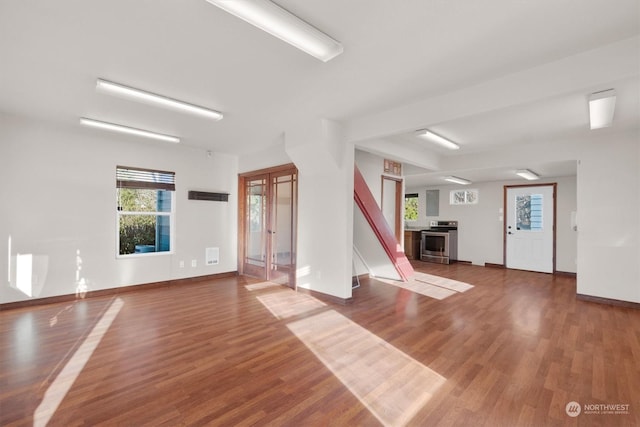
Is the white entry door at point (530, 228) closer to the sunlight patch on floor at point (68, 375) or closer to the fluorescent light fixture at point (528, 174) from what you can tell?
the fluorescent light fixture at point (528, 174)

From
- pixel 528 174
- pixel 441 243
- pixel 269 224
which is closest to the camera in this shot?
pixel 269 224

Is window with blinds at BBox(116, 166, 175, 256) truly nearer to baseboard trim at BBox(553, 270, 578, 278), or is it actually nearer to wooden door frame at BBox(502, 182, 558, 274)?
wooden door frame at BBox(502, 182, 558, 274)

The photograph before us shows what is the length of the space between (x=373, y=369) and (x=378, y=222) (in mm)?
3100

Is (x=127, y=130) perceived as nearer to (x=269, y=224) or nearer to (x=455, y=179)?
(x=269, y=224)

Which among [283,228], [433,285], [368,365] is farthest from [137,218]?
[433,285]

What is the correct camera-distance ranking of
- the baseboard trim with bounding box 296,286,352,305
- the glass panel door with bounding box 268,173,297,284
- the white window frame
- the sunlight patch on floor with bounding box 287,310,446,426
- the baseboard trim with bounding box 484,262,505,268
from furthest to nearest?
the white window frame < the baseboard trim with bounding box 484,262,505,268 < the glass panel door with bounding box 268,173,297,284 < the baseboard trim with bounding box 296,286,352,305 < the sunlight patch on floor with bounding box 287,310,446,426

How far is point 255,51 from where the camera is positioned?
7.93 feet

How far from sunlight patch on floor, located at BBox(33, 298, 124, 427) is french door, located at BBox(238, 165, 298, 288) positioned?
8.89 feet

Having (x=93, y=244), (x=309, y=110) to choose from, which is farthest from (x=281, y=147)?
(x=93, y=244)

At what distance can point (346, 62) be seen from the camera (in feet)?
8.41

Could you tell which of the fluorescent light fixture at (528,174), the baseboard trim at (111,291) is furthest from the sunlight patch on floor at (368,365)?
the fluorescent light fixture at (528,174)

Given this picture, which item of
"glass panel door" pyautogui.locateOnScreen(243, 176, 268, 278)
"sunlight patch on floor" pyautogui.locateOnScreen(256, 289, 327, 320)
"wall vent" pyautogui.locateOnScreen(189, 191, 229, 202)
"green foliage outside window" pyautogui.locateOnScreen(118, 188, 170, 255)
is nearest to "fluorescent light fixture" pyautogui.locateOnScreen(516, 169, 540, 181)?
"sunlight patch on floor" pyautogui.locateOnScreen(256, 289, 327, 320)

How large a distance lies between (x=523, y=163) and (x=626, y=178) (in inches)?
53.1

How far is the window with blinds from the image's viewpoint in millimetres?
5102
